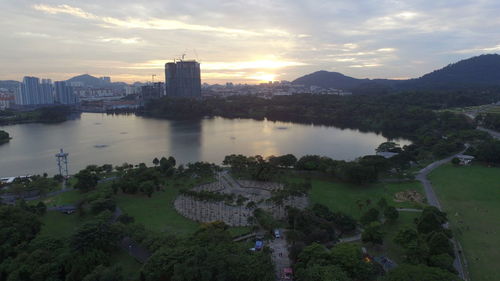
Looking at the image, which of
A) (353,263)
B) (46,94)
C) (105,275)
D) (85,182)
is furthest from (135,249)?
(46,94)

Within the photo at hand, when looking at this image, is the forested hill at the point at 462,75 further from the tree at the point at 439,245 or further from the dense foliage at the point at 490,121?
the tree at the point at 439,245

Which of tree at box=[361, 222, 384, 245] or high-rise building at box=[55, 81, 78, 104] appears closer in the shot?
tree at box=[361, 222, 384, 245]

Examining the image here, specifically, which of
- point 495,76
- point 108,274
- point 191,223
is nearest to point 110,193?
point 191,223

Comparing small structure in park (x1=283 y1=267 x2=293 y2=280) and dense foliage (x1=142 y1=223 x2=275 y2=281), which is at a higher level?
dense foliage (x1=142 y1=223 x2=275 y2=281)

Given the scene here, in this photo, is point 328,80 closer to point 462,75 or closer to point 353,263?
point 462,75

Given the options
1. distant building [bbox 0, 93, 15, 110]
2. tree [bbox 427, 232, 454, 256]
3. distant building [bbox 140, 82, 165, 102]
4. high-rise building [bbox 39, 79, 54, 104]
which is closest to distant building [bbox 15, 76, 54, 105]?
high-rise building [bbox 39, 79, 54, 104]

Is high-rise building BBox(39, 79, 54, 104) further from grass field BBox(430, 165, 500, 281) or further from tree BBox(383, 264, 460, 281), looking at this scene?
tree BBox(383, 264, 460, 281)
